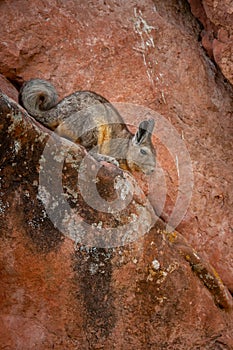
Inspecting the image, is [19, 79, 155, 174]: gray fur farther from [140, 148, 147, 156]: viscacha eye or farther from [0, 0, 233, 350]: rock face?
[0, 0, 233, 350]: rock face

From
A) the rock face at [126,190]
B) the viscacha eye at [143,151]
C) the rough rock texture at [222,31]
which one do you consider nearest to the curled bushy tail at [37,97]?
the rock face at [126,190]

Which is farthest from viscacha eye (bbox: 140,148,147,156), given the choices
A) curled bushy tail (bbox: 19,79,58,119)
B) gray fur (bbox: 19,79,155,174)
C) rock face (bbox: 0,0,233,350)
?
curled bushy tail (bbox: 19,79,58,119)

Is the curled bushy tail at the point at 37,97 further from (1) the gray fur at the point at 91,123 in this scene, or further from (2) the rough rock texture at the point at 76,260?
(2) the rough rock texture at the point at 76,260

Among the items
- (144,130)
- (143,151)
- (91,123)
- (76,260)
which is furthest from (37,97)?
(76,260)

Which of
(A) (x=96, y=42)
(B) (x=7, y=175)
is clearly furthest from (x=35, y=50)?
(B) (x=7, y=175)

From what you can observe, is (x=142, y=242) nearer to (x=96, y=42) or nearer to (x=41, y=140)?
(x=41, y=140)

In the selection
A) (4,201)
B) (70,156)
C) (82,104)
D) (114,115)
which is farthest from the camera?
(114,115)
